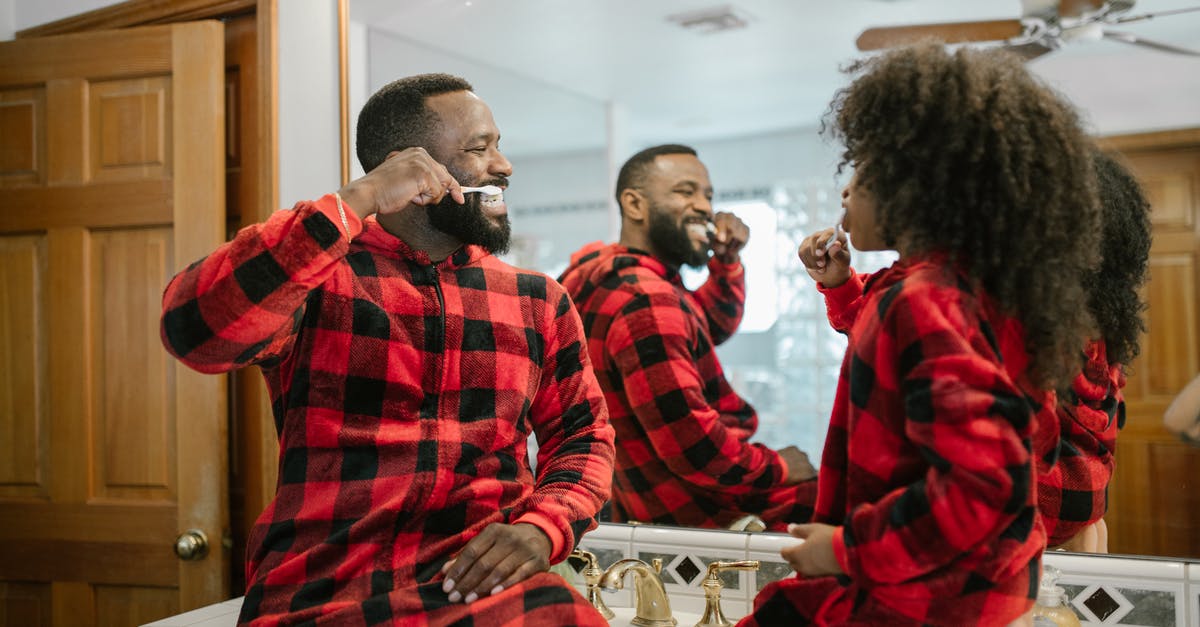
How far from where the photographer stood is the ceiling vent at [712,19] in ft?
5.43

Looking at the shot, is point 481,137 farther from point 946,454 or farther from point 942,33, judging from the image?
point 946,454

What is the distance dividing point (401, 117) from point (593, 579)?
2.77 ft

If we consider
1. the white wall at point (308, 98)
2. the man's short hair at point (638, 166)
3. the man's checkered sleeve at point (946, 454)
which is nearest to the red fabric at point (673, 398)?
the man's short hair at point (638, 166)

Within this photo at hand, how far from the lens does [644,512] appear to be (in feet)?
5.95

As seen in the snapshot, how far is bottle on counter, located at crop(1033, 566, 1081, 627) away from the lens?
1.41 metres

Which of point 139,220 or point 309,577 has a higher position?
point 139,220

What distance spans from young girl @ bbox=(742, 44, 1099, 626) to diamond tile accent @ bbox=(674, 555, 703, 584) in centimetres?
73

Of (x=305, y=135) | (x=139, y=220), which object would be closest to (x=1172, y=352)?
(x=305, y=135)

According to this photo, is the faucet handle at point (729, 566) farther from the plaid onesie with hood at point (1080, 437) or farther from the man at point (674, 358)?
the plaid onesie with hood at point (1080, 437)

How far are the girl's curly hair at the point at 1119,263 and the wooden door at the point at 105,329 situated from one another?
1.60 m

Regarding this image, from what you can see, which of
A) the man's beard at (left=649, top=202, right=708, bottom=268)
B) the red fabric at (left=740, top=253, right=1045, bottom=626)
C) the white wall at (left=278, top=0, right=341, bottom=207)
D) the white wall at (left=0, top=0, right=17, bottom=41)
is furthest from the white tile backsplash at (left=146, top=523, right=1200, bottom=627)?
the white wall at (left=0, top=0, right=17, bottom=41)

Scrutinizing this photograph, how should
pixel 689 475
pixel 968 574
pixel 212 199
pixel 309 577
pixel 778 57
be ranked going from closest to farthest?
pixel 968 574, pixel 309 577, pixel 778 57, pixel 689 475, pixel 212 199

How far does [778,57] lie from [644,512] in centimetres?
85

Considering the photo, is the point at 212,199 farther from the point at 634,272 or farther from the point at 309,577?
the point at 309,577
